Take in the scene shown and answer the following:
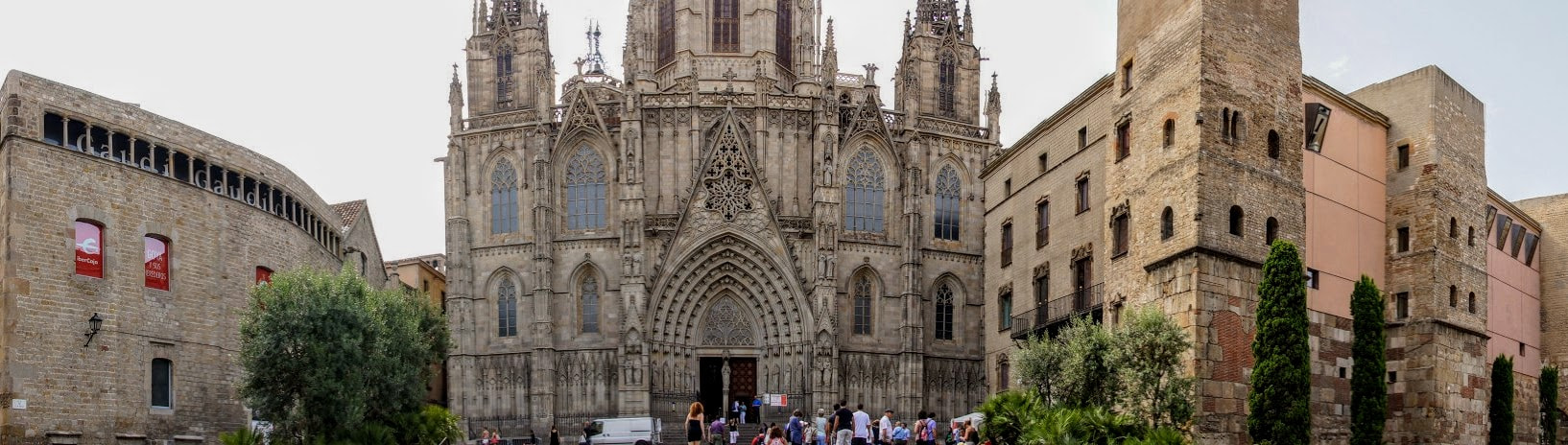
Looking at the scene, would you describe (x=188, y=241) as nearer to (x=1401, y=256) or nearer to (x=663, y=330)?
(x=663, y=330)

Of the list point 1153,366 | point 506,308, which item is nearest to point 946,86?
point 506,308

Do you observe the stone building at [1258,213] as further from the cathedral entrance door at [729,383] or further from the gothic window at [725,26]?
the gothic window at [725,26]

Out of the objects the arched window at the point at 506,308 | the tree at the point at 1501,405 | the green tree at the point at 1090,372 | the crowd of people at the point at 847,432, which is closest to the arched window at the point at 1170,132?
the green tree at the point at 1090,372

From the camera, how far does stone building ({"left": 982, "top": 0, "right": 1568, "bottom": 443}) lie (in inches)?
1256

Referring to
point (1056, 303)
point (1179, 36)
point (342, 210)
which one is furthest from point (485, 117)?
point (1179, 36)

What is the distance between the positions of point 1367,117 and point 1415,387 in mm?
6818

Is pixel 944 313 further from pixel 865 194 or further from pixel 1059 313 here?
pixel 1059 313

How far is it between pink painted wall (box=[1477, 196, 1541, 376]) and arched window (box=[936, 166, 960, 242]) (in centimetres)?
1772

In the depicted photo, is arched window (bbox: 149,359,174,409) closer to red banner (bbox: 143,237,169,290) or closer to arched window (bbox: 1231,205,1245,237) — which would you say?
red banner (bbox: 143,237,169,290)

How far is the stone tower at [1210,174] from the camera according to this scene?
31.4 m

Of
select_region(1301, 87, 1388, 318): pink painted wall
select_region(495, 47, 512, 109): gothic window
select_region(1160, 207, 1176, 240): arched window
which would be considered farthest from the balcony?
select_region(495, 47, 512, 109): gothic window

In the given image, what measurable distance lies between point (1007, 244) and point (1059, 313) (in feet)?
19.3

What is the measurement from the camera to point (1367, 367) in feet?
111

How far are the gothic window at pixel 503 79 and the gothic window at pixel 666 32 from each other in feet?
18.4
